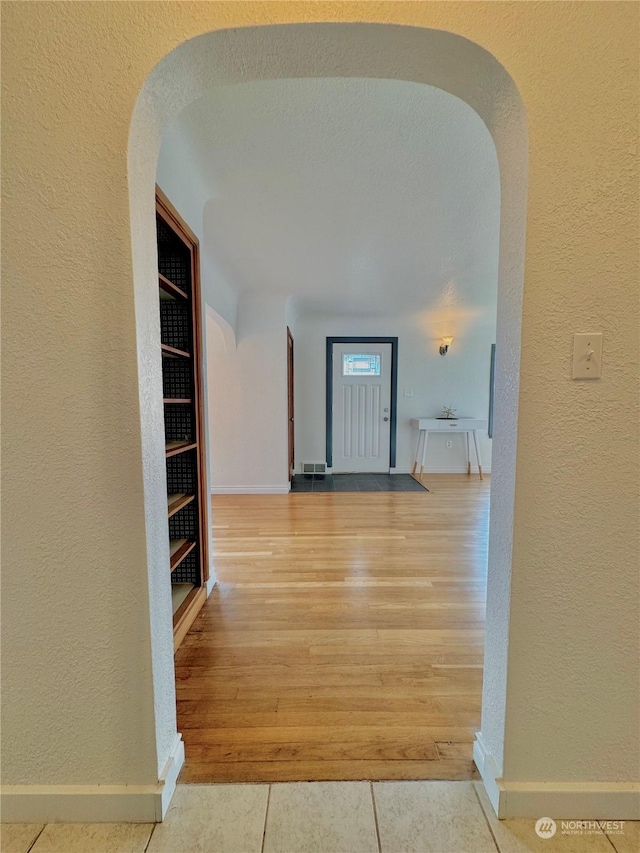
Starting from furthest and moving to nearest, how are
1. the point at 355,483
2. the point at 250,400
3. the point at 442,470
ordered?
the point at 442,470, the point at 355,483, the point at 250,400

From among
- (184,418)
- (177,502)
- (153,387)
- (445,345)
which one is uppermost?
(445,345)

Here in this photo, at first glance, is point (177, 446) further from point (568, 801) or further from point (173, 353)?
point (568, 801)

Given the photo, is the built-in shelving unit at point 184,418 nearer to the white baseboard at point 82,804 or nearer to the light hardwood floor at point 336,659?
the light hardwood floor at point 336,659

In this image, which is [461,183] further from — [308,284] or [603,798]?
[603,798]

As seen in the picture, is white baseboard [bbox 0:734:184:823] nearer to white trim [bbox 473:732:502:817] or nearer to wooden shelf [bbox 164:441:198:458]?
white trim [bbox 473:732:502:817]

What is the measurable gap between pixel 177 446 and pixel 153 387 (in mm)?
830

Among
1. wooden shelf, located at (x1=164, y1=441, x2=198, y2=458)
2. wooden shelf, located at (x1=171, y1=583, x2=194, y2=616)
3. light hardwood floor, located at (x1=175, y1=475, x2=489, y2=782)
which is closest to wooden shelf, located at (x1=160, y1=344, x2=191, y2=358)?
wooden shelf, located at (x1=164, y1=441, x2=198, y2=458)

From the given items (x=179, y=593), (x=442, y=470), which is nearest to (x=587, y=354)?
(x=179, y=593)

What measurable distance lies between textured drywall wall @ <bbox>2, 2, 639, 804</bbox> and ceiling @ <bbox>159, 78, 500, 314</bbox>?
19.6 inches

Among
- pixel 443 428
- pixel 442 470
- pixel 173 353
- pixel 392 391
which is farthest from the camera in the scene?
pixel 442 470

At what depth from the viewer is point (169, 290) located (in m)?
1.64

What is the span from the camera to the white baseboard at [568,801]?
0.91m

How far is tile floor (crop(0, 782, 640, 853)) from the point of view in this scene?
852 millimetres

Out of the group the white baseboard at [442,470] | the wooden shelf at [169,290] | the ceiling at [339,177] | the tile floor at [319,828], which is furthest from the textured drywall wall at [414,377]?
the tile floor at [319,828]
